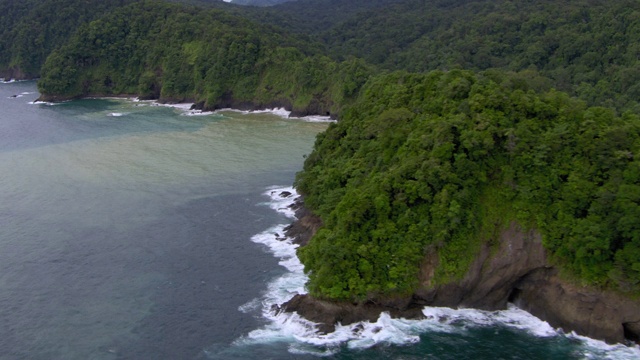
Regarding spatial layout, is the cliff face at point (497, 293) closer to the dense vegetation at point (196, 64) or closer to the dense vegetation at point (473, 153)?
the dense vegetation at point (473, 153)

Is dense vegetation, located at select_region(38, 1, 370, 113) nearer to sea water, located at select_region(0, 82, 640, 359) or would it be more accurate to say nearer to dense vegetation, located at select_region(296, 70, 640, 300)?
sea water, located at select_region(0, 82, 640, 359)

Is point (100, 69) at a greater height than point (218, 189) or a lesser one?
greater

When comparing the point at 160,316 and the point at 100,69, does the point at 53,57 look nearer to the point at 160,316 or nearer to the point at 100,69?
the point at 100,69

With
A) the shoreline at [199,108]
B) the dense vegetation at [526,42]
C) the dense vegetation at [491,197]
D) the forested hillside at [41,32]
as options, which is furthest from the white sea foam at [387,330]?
the forested hillside at [41,32]

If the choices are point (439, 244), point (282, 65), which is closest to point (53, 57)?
point (282, 65)

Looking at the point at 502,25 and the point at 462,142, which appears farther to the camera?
the point at 502,25

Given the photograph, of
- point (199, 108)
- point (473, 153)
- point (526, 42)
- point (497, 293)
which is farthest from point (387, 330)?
point (526, 42)

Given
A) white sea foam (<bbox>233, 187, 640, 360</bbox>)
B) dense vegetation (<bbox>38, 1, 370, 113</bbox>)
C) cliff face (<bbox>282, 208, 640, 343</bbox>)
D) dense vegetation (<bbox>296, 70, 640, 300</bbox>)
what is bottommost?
white sea foam (<bbox>233, 187, 640, 360</bbox>)

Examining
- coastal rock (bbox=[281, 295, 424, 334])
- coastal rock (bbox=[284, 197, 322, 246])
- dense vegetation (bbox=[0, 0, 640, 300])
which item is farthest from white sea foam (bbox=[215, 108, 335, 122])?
coastal rock (bbox=[281, 295, 424, 334])
